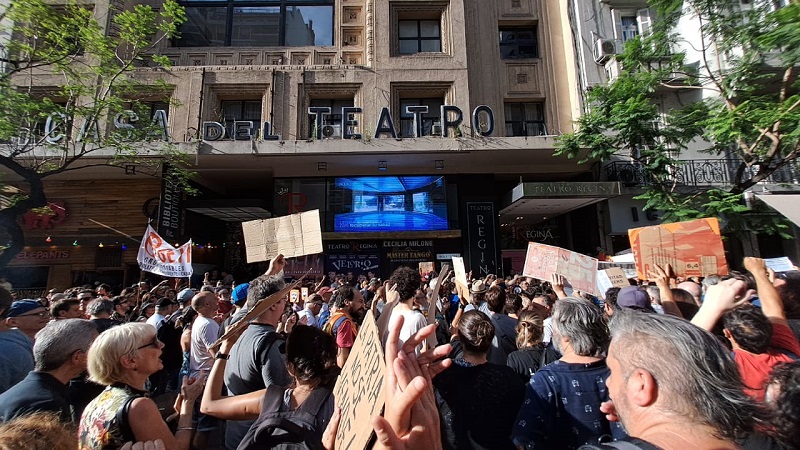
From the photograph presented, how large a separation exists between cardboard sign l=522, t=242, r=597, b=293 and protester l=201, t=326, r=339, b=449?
4.32 meters

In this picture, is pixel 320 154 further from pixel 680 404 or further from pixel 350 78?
pixel 680 404

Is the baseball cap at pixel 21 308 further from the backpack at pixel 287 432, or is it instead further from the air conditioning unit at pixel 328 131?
the air conditioning unit at pixel 328 131

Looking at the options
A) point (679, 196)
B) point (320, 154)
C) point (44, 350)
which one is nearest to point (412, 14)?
point (320, 154)

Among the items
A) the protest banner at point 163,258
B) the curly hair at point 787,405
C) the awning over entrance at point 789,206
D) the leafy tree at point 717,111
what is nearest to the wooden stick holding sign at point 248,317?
the curly hair at point 787,405

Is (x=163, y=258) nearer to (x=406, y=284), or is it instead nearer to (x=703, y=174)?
(x=406, y=284)

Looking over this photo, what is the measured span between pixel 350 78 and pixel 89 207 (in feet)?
42.9

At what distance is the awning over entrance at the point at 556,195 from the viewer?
577 inches

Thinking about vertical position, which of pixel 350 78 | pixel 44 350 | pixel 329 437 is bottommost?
pixel 329 437

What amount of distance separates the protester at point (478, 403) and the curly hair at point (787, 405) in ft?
4.09

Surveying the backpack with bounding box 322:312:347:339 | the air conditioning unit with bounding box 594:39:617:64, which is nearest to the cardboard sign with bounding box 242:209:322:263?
the backpack with bounding box 322:312:347:339

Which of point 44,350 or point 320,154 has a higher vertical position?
point 320,154

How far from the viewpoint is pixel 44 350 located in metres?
2.54

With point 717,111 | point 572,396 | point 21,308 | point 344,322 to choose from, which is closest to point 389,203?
point 717,111

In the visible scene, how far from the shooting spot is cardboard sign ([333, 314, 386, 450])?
1.37 metres
